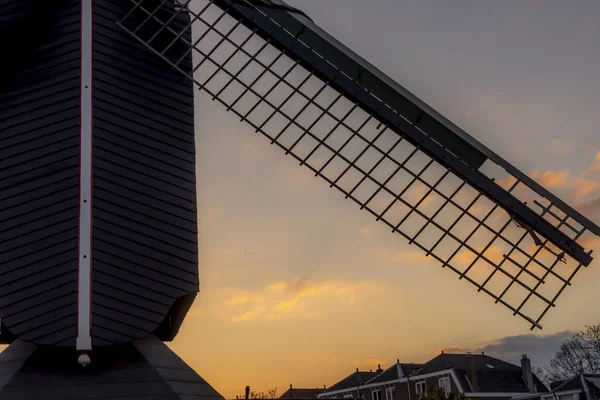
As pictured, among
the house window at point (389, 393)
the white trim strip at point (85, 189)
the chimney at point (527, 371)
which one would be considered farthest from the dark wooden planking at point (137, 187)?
the house window at point (389, 393)

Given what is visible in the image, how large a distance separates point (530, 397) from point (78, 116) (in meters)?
28.6

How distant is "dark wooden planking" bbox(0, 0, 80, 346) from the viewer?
7.35 metres

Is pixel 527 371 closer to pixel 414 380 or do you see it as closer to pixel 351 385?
pixel 414 380

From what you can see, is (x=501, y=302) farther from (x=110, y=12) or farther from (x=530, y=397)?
(x=530, y=397)

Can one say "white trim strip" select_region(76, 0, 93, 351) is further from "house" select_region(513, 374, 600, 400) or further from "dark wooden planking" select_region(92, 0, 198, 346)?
"house" select_region(513, 374, 600, 400)

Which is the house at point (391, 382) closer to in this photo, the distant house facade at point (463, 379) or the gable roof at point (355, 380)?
the distant house facade at point (463, 379)

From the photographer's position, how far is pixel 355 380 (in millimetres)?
43125

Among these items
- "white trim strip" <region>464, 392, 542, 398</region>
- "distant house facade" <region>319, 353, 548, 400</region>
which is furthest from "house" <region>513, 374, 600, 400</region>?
"distant house facade" <region>319, 353, 548, 400</region>

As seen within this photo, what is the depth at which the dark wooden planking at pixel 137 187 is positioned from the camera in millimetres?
7648

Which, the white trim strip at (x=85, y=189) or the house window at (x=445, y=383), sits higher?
the house window at (x=445, y=383)

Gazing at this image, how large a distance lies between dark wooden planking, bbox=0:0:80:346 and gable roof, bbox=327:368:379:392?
36902 mm

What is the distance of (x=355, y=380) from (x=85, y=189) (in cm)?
3789

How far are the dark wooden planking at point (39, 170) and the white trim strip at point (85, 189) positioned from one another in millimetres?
77

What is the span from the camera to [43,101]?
8188 millimetres
